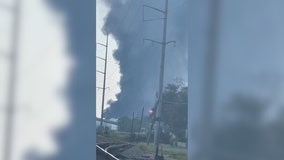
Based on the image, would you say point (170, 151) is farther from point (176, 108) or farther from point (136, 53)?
point (136, 53)

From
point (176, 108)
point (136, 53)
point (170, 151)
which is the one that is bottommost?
point (170, 151)

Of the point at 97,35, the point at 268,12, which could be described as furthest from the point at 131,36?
the point at 268,12

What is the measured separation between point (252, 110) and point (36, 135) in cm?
126

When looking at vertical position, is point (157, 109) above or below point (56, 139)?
above

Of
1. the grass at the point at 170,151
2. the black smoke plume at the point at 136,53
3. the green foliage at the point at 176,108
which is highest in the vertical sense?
the black smoke plume at the point at 136,53

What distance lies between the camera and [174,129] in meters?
2.27

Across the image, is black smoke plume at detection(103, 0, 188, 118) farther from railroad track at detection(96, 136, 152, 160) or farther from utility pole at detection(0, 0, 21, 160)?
utility pole at detection(0, 0, 21, 160)

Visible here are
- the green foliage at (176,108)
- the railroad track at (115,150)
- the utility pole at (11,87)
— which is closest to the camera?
the utility pole at (11,87)

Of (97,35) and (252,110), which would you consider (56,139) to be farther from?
(252,110)

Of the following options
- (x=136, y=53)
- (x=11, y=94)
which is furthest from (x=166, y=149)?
(x=11, y=94)

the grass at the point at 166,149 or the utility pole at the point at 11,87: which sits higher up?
the utility pole at the point at 11,87

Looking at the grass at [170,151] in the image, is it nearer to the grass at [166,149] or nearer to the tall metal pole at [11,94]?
the grass at [166,149]

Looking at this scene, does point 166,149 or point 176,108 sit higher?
point 176,108

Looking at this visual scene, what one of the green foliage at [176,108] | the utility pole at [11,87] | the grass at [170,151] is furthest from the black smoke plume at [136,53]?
the utility pole at [11,87]
